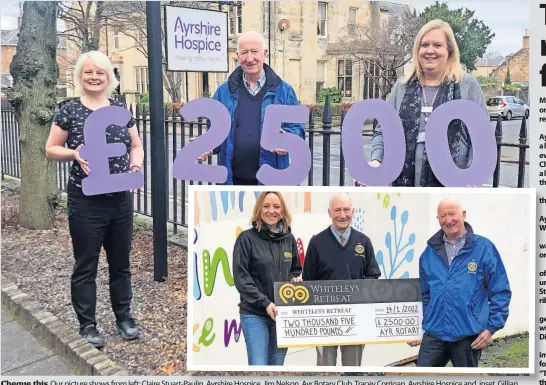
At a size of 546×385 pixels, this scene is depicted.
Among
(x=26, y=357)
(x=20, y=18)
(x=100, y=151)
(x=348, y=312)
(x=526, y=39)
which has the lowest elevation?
(x=26, y=357)

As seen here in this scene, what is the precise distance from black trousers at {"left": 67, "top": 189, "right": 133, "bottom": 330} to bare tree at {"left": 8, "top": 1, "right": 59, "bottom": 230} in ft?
6.43

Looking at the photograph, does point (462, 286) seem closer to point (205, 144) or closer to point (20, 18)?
point (205, 144)

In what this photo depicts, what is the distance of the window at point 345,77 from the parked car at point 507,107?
805mm

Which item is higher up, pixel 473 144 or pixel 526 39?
pixel 526 39

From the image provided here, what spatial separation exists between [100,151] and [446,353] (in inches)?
86.1

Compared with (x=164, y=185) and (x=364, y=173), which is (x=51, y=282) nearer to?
(x=164, y=185)

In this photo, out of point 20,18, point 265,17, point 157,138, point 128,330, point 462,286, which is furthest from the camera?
point 20,18

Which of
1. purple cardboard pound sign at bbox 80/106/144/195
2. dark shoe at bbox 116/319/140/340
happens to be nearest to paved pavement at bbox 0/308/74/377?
dark shoe at bbox 116/319/140/340

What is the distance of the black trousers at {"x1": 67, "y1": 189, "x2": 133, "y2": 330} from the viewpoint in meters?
3.03

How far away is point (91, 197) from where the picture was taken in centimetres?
300

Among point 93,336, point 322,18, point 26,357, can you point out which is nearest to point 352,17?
point 322,18

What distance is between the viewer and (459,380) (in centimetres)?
298

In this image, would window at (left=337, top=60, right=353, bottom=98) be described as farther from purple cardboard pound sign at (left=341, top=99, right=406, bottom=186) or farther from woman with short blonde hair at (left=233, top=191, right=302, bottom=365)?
woman with short blonde hair at (left=233, top=191, right=302, bottom=365)

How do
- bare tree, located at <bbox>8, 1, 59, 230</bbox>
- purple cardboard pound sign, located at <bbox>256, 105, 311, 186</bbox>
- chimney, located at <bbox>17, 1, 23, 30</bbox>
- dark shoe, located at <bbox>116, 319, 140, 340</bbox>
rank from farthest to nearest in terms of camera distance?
bare tree, located at <bbox>8, 1, 59, 230</bbox> → chimney, located at <bbox>17, 1, 23, 30</bbox> → dark shoe, located at <bbox>116, 319, 140, 340</bbox> → purple cardboard pound sign, located at <bbox>256, 105, 311, 186</bbox>
